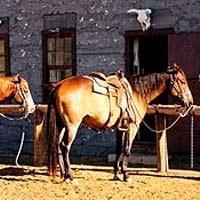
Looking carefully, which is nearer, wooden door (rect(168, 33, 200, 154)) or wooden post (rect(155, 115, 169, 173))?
wooden post (rect(155, 115, 169, 173))

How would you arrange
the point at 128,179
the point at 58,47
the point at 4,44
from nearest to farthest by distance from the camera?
the point at 128,179 < the point at 58,47 < the point at 4,44

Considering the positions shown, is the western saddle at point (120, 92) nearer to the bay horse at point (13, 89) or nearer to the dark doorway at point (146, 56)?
the bay horse at point (13, 89)

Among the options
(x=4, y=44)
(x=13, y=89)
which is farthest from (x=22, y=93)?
(x=4, y=44)

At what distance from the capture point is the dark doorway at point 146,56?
11445 mm

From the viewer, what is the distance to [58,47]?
40.1 feet

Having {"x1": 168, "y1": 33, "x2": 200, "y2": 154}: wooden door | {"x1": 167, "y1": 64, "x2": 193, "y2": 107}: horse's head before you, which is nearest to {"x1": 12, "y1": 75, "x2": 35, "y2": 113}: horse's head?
{"x1": 167, "y1": 64, "x2": 193, "y2": 107}: horse's head

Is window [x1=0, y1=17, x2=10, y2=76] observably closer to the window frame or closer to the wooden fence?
the window frame

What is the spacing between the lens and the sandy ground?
7.58 metres

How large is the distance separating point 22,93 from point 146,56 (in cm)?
385

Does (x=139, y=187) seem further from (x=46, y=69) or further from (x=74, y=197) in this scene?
(x=46, y=69)

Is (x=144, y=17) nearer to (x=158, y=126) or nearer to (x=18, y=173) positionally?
(x=158, y=126)

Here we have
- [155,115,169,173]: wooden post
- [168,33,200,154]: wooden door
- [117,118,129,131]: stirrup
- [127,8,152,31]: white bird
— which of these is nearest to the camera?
[117,118,129,131]: stirrup

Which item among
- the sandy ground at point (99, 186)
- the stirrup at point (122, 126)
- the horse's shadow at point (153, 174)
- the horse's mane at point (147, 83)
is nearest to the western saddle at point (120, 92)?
the stirrup at point (122, 126)

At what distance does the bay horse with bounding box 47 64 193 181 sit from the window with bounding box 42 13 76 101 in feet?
11.0
